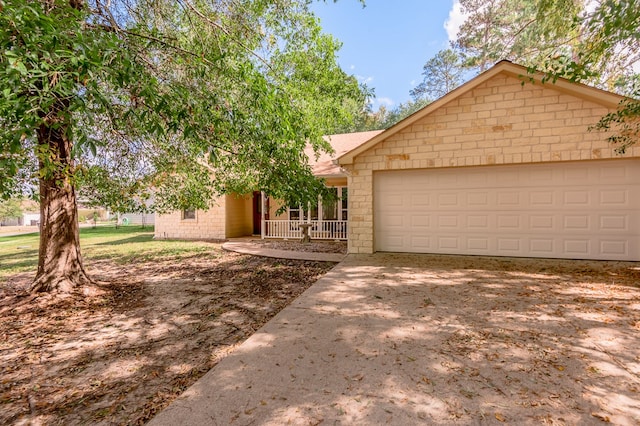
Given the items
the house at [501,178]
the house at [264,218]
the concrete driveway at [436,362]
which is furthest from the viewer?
the house at [264,218]

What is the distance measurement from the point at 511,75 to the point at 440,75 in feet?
72.8

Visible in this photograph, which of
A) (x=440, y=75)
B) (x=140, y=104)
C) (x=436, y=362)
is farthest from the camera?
(x=440, y=75)

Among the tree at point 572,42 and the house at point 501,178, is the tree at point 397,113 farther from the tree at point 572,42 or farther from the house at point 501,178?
the house at point 501,178

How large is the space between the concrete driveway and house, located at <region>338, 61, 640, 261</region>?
2.52m

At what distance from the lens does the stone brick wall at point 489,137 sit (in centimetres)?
671

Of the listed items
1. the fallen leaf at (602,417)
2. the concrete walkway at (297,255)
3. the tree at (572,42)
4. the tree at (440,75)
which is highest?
the tree at (440,75)

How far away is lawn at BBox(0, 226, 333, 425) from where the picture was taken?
239cm

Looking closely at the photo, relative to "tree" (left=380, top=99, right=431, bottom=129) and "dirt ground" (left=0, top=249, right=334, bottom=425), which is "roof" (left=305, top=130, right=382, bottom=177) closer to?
"dirt ground" (left=0, top=249, right=334, bottom=425)

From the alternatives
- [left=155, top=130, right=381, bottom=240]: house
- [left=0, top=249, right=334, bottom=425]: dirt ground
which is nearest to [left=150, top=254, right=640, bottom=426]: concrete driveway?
[left=0, top=249, right=334, bottom=425]: dirt ground

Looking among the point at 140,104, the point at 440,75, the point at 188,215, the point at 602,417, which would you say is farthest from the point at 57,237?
the point at 440,75

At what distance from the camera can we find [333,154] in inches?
511

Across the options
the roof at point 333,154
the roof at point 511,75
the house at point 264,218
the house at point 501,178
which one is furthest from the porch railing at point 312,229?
the roof at point 511,75

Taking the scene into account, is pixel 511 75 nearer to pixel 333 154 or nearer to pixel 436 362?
pixel 333 154

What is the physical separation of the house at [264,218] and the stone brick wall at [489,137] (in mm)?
3807
